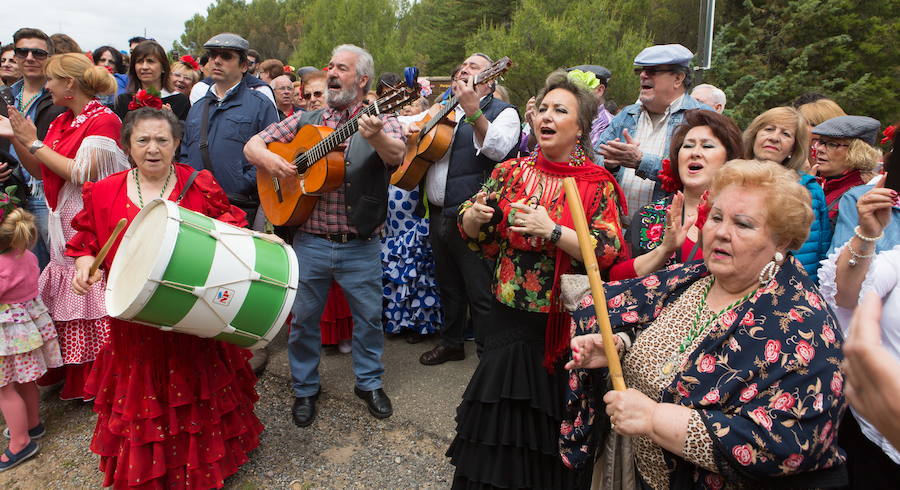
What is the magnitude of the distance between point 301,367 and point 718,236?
2.78m

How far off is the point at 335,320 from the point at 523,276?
2.44 metres

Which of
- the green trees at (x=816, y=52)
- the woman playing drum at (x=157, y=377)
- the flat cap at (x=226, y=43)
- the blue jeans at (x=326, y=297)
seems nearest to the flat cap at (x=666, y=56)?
the blue jeans at (x=326, y=297)

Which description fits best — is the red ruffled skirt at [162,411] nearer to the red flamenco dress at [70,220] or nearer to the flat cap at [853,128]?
the red flamenco dress at [70,220]

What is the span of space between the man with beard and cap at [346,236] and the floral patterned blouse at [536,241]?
91cm

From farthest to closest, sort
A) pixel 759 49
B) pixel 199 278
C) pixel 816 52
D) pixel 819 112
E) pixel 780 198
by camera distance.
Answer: pixel 759 49 < pixel 816 52 < pixel 819 112 < pixel 199 278 < pixel 780 198

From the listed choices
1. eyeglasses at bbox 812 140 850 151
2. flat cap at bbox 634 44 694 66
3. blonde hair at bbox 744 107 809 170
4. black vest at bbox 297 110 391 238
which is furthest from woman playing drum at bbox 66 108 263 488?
eyeglasses at bbox 812 140 850 151

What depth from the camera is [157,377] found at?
2.84m

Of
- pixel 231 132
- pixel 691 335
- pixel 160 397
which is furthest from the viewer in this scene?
pixel 231 132

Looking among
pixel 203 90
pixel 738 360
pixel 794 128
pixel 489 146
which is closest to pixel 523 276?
pixel 738 360

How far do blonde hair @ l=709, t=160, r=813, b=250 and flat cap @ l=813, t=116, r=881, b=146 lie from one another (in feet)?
6.26

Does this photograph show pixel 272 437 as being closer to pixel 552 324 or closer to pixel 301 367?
pixel 301 367

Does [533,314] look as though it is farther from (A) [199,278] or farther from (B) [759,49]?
(B) [759,49]

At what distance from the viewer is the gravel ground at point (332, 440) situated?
311cm

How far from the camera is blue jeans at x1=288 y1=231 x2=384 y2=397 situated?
3547mm
